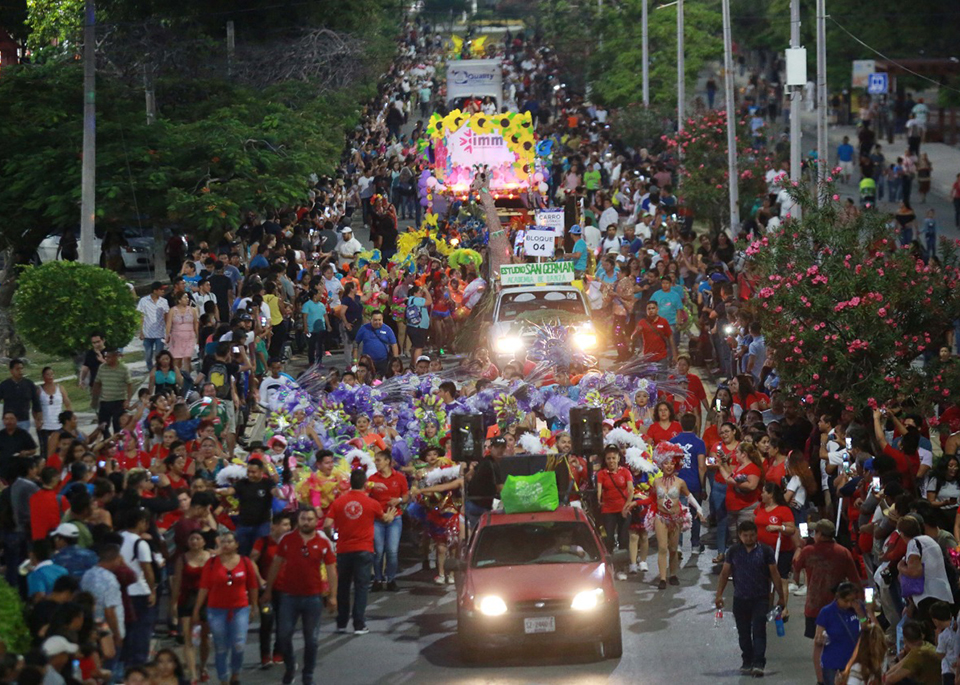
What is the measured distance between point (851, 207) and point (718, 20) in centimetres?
4376

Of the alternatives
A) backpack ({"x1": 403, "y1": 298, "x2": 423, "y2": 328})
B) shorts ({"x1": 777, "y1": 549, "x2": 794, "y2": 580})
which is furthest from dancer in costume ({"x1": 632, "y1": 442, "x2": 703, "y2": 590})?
backpack ({"x1": 403, "y1": 298, "x2": 423, "y2": 328})

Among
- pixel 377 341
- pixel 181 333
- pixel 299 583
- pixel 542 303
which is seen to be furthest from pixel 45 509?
pixel 542 303

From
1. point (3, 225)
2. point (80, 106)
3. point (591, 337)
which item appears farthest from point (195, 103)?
point (591, 337)

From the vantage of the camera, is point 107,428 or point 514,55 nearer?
point 107,428

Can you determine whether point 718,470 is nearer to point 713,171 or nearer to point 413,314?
point 413,314

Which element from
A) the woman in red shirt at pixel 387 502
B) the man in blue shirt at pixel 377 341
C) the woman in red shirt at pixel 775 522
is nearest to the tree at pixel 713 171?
the man in blue shirt at pixel 377 341

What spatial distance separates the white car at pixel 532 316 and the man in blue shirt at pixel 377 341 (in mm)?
1463

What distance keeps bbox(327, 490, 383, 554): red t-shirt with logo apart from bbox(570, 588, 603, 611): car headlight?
6.87ft

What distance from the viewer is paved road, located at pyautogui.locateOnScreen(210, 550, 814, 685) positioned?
50.0 feet

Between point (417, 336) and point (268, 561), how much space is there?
42.5 ft

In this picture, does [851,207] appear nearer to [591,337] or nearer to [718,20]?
[591,337]

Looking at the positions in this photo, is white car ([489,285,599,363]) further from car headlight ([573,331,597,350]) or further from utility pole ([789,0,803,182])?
utility pole ([789,0,803,182])

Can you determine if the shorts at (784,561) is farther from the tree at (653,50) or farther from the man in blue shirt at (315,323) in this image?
the tree at (653,50)

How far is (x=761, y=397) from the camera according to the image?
21.9 metres
